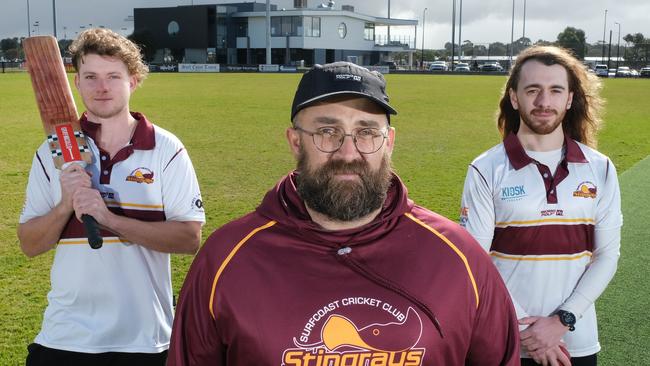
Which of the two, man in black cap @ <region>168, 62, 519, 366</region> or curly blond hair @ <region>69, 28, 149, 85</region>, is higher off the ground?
curly blond hair @ <region>69, 28, 149, 85</region>

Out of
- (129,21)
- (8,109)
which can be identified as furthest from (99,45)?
(129,21)

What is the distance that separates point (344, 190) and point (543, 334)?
4.12 feet

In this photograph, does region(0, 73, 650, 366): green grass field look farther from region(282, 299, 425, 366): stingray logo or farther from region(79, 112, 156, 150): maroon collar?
region(282, 299, 425, 366): stingray logo

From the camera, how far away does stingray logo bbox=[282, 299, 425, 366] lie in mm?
1826

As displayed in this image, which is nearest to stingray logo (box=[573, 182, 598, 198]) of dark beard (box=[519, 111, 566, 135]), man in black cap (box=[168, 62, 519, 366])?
dark beard (box=[519, 111, 566, 135])

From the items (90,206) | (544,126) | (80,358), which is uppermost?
(544,126)

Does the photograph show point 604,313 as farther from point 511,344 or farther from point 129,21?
point 129,21

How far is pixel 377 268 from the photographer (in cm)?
190

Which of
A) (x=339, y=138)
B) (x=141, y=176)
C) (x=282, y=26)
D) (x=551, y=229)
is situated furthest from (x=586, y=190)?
(x=282, y=26)

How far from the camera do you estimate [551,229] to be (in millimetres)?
2834

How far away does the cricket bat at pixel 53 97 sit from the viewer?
9.55 feet

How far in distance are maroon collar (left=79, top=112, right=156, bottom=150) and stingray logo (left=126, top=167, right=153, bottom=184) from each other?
0.31 feet

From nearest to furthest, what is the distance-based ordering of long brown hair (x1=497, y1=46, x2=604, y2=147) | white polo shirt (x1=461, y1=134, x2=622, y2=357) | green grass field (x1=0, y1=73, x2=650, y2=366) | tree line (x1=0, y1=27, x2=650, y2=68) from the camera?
white polo shirt (x1=461, y1=134, x2=622, y2=357) → long brown hair (x1=497, y1=46, x2=604, y2=147) → green grass field (x1=0, y1=73, x2=650, y2=366) → tree line (x1=0, y1=27, x2=650, y2=68)

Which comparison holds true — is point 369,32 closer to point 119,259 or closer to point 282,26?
point 282,26
